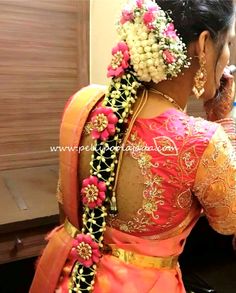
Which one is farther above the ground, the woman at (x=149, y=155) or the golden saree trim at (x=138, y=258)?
the woman at (x=149, y=155)

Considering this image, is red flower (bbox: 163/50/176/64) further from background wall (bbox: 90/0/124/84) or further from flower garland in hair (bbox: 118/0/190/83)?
background wall (bbox: 90/0/124/84)

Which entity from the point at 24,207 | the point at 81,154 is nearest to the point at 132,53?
the point at 81,154

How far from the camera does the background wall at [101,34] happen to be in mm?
1537

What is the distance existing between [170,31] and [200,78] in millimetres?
120

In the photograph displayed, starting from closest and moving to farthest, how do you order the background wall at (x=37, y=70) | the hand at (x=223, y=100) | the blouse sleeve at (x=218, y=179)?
the blouse sleeve at (x=218, y=179) → the hand at (x=223, y=100) → the background wall at (x=37, y=70)

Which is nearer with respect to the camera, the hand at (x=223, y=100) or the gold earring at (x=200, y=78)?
the gold earring at (x=200, y=78)

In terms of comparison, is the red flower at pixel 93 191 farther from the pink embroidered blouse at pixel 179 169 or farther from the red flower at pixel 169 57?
the red flower at pixel 169 57

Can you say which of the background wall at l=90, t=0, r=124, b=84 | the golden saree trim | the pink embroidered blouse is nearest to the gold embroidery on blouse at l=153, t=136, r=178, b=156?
the pink embroidered blouse

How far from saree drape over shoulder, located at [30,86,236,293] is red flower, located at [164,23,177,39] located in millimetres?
143

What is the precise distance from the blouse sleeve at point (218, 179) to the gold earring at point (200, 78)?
0.36 feet

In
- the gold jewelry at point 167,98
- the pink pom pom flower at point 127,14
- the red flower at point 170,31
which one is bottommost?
the gold jewelry at point 167,98

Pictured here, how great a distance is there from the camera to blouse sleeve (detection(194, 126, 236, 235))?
2.09 feet

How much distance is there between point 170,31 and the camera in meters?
0.65

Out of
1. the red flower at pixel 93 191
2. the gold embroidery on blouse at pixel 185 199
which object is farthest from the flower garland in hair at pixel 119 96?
the gold embroidery on blouse at pixel 185 199
